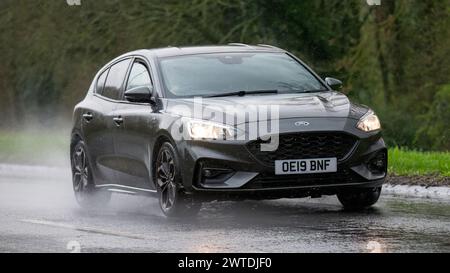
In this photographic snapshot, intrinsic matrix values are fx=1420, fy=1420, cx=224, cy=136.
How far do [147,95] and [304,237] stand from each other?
305 cm

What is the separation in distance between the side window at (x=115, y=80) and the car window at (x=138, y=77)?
22 centimetres

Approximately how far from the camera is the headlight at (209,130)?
1324 centimetres

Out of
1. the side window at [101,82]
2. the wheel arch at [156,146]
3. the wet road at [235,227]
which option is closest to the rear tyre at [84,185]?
the wet road at [235,227]

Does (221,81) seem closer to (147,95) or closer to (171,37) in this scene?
(147,95)

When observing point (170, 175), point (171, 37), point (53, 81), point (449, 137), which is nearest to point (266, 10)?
point (171, 37)

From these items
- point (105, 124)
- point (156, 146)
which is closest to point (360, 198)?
point (156, 146)

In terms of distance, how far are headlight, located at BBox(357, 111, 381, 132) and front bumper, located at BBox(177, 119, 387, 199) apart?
0.64 feet

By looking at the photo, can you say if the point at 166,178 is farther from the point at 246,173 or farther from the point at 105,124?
the point at 105,124

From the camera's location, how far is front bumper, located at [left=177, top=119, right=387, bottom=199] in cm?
1323

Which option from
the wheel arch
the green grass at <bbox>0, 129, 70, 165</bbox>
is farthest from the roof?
the green grass at <bbox>0, 129, 70, 165</bbox>

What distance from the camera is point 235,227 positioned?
513 inches

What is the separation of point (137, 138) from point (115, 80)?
175 cm

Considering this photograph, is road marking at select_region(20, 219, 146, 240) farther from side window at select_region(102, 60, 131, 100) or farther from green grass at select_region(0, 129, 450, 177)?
green grass at select_region(0, 129, 450, 177)

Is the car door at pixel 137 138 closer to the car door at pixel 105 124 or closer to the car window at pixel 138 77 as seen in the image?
the car window at pixel 138 77
